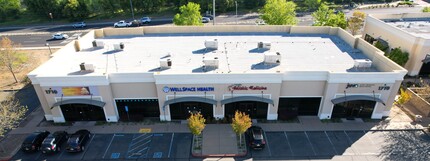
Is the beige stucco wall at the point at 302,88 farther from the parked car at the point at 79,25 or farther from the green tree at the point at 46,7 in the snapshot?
the green tree at the point at 46,7

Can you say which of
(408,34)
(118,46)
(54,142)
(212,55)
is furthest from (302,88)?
(54,142)

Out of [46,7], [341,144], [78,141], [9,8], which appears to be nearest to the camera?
[78,141]

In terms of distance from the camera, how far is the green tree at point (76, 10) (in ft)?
270

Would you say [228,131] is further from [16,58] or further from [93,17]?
[93,17]

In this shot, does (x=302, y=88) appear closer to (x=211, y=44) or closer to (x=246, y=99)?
(x=246, y=99)

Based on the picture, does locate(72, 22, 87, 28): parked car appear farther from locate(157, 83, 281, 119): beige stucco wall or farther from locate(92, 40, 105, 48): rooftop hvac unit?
locate(157, 83, 281, 119): beige stucco wall

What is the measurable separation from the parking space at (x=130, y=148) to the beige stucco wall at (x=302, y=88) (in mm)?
12521

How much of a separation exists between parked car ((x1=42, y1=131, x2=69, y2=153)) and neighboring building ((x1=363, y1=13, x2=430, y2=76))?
50.4 metres

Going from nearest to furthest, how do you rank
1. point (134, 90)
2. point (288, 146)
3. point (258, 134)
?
point (258, 134)
point (288, 146)
point (134, 90)

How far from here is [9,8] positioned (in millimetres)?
86688

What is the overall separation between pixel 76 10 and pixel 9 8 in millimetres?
23384

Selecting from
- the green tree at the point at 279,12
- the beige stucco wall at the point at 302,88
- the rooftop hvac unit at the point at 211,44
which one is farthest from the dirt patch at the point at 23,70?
the green tree at the point at 279,12

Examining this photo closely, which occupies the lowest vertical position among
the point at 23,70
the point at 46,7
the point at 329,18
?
the point at 23,70

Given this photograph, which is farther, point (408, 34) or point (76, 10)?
point (76, 10)
